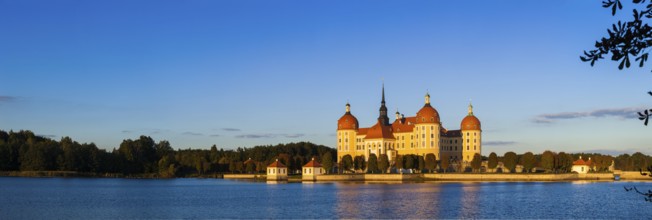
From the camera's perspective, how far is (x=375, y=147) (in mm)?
108438

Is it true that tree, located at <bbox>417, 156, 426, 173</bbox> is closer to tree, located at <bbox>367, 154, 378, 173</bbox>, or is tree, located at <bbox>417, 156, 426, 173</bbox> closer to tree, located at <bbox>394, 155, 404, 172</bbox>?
tree, located at <bbox>394, 155, 404, 172</bbox>

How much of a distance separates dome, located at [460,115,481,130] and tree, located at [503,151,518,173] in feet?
43.1

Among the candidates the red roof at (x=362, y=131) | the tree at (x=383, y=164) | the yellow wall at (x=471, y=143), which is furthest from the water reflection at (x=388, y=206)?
the red roof at (x=362, y=131)

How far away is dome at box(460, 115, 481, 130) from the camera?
10412 centimetres

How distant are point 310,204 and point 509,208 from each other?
469 inches

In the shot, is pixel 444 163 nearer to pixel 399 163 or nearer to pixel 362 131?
pixel 399 163

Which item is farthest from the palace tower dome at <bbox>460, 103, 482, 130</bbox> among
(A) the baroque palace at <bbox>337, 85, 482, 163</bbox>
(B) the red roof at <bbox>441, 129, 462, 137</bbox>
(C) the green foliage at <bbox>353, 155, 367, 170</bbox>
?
(C) the green foliage at <bbox>353, 155, 367, 170</bbox>

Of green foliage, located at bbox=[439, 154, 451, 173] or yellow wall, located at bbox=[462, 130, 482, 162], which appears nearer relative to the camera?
green foliage, located at bbox=[439, 154, 451, 173]

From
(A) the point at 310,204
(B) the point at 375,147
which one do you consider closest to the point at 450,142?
(B) the point at 375,147

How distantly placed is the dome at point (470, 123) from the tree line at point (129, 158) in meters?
19.8

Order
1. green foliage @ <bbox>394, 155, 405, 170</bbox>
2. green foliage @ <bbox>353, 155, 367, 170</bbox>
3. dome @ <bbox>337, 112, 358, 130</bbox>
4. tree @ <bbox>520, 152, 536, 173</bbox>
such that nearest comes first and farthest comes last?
tree @ <bbox>520, 152, 536, 173</bbox>
green foliage @ <bbox>394, 155, 405, 170</bbox>
green foliage @ <bbox>353, 155, 367, 170</bbox>
dome @ <bbox>337, 112, 358, 130</bbox>

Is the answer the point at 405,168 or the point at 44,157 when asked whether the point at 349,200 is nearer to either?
the point at 405,168

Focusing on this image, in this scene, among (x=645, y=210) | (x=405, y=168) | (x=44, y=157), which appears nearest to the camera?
(x=645, y=210)

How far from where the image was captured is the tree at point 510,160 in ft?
293
